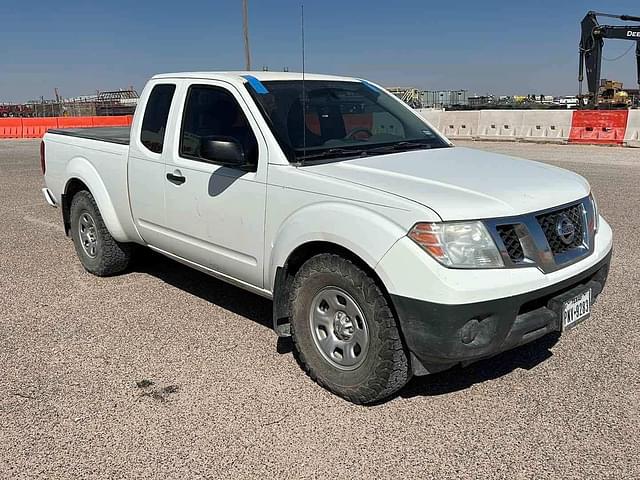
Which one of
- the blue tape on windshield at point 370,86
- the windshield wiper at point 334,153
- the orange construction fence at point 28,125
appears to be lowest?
the orange construction fence at point 28,125

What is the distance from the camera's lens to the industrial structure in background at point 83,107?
141 ft

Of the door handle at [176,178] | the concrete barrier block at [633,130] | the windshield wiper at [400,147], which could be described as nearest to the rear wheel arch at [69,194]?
the door handle at [176,178]

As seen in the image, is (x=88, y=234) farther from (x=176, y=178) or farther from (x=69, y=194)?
(x=176, y=178)

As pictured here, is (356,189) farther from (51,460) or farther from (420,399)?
(51,460)

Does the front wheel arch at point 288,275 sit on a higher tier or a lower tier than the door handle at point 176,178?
lower

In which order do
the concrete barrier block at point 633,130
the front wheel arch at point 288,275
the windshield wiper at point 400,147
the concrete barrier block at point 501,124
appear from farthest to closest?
1. the concrete barrier block at point 501,124
2. the concrete barrier block at point 633,130
3. the windshield wiper at point 400,147
4. the front wheel arch at point 288,275

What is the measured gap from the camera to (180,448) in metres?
3.08

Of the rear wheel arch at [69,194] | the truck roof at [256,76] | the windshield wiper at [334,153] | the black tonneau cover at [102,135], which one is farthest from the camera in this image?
the rear wheel arch at [69,194]

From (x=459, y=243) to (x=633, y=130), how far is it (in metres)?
18.9

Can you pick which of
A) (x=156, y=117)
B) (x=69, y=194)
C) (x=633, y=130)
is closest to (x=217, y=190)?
(x=156, y=117)

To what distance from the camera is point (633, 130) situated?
19.2 meters

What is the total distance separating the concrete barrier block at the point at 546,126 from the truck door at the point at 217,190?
19.3 metres

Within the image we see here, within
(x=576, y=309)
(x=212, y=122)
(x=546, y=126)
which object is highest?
(x=212, y=122)

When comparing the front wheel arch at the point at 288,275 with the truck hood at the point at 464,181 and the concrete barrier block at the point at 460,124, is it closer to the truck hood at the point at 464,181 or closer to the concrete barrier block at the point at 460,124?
the truck hood at the point at 464,181
